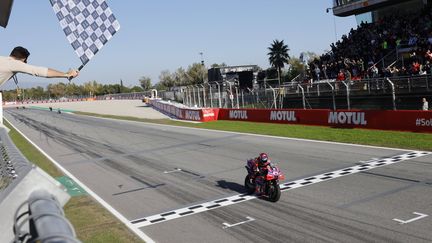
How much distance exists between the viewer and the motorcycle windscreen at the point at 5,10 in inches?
153

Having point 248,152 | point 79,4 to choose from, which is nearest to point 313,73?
point 248,152

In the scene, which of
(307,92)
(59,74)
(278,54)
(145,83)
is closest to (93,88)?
(145,83)

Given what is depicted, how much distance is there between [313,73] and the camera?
36906mm

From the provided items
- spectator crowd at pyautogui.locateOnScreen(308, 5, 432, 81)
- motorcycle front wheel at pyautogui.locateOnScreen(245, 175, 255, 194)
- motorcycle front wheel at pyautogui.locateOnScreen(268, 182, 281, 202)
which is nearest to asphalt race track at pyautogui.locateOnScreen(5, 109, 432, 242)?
motorcycle front wheel at pyautogui.locateOnScreen(268, 182, 281, 202)

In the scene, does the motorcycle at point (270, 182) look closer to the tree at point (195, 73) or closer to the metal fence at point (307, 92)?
the metal fence at point (307, 92)

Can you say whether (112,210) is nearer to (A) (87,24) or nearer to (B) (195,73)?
(A) (87,24)

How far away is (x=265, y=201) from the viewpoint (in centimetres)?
1113

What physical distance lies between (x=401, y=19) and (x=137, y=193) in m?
27.8

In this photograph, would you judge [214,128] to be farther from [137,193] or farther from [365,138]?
[137,193]

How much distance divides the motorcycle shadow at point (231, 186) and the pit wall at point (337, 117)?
36.0 feet

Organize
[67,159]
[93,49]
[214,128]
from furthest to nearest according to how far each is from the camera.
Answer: [214,128] < [67,159] < [93,49]

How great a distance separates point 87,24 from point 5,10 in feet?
15.3

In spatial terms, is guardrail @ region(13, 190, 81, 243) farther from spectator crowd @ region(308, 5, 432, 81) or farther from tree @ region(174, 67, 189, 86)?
tree @ region(174, 67, 189, 86)

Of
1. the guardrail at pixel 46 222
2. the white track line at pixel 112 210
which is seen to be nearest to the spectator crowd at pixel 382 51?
the white track line at pixel 112 210
